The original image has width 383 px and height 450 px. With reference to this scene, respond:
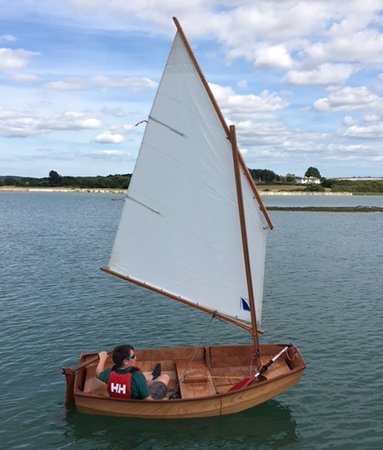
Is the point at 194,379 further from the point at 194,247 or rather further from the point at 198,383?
the point at 194,247

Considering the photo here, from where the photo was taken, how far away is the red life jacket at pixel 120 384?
14.0 m

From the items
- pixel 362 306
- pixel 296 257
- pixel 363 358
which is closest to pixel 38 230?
pixel 296 257

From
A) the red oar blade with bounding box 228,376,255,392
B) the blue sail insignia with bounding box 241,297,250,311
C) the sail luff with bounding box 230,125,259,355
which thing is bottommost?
the red oar blade with bounding box 228,376,255,392

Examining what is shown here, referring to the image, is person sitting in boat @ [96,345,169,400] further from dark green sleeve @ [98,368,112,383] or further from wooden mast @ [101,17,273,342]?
wooden mast @ [101,17,273,342]

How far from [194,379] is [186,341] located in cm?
654

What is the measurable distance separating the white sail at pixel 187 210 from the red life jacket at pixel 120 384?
3.10 m

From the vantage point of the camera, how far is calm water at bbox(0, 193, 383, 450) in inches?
573

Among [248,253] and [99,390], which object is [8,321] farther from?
[248,253]

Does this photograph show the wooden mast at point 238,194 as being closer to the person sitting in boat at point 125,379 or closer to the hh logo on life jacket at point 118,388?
the person sitting in boat at point 125,379

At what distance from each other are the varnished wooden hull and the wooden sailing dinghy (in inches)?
1.3

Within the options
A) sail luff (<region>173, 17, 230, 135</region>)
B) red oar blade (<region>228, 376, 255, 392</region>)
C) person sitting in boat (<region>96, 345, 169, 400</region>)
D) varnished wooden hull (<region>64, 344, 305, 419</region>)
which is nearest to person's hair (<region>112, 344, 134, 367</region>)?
person sitting in boat (<region>96, 345, 169, 400</region>)

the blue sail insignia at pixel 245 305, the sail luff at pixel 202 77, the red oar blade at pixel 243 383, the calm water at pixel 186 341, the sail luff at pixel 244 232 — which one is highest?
the sail luff at pixel 202 77

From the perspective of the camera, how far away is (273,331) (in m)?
23.8

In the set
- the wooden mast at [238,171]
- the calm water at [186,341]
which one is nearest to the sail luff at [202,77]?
the wooden mast at [238,171]
